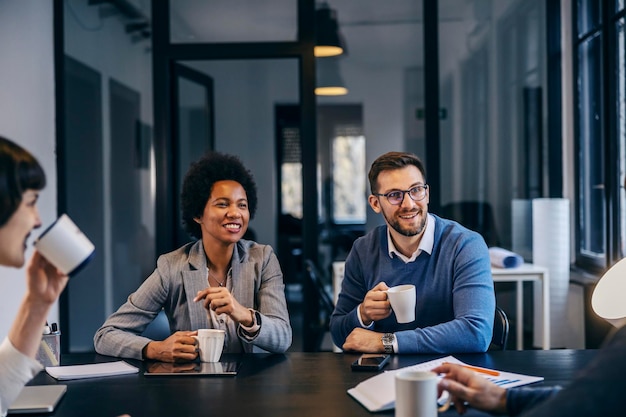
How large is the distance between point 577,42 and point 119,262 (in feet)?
11.3

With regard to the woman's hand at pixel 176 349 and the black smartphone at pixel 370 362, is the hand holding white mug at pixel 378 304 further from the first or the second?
the woman's hand at pixel 176 349

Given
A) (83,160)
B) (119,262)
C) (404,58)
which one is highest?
(404,58)

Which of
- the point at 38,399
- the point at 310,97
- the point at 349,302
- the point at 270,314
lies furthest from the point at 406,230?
the point at 310,97

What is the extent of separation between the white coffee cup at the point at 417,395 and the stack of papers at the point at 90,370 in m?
0.90

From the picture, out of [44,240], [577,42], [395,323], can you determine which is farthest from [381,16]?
[44,240]

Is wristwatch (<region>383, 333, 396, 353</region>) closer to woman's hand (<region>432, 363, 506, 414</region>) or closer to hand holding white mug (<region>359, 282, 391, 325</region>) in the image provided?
hand holding white mug (<region>359, 282, 391, 325</region>)

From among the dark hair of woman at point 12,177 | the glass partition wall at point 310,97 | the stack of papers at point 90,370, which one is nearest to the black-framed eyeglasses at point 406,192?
the stack of papers at point 90,370

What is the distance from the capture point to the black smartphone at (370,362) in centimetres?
210

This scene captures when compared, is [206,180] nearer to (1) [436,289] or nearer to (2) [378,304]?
(2) [378,304]

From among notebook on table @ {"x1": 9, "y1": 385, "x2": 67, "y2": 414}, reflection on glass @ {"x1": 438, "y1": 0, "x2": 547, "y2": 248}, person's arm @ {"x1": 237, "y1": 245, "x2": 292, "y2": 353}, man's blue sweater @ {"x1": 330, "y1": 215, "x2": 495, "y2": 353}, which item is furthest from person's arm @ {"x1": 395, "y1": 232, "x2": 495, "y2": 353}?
reflection on glass @ {"x1": 438, "y1": 0, "x2": 547, "y2": 248}

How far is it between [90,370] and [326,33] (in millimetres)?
3367

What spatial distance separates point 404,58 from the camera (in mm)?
5109

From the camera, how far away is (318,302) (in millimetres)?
4980

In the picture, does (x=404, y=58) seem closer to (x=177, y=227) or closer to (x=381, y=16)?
(x=381, y=16)
